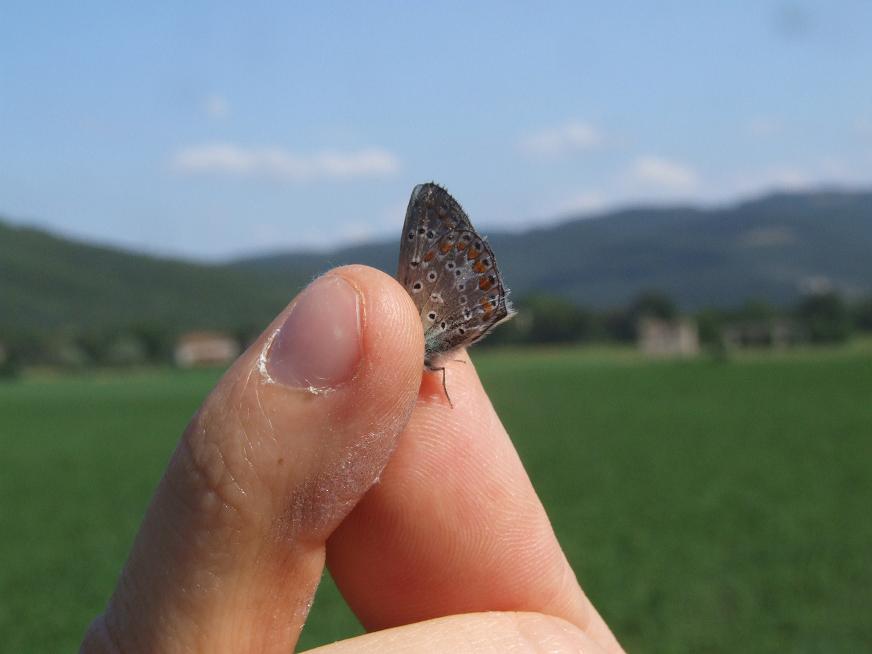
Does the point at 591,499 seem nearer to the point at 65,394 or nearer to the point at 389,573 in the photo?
the point at 389,573

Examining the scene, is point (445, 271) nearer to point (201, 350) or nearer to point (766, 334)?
point (201, 350)

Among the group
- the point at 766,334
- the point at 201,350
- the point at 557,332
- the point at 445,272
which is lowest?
the point at 766,334

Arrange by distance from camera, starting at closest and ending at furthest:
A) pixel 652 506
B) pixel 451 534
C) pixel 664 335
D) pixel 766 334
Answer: pixel 451 534, pixel 652 506, pixel 766 334, pixel 664 335

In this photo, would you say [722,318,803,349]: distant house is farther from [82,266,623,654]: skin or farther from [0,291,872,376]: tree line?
[82,266,623,654]: skin

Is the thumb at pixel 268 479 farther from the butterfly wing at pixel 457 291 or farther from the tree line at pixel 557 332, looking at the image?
the tree line at pixel 557 332

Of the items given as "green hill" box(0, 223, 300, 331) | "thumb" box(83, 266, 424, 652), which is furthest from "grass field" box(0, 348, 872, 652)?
"green hill" box(0, 223, 300, 331)

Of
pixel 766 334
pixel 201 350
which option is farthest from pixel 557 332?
pixel 201 350
